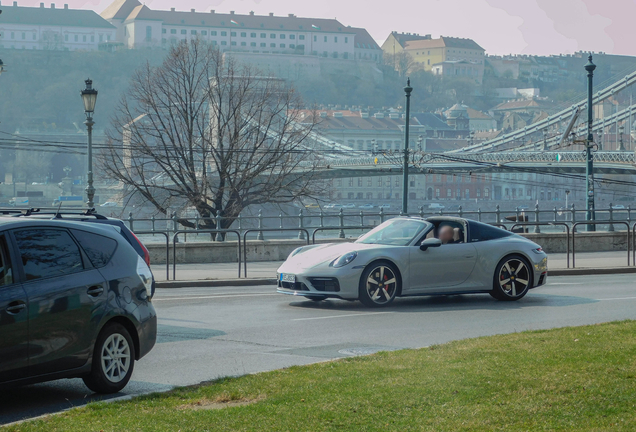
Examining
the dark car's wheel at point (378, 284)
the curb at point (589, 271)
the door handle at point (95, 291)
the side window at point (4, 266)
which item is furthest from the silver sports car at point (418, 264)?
the side window at point (4, 266)

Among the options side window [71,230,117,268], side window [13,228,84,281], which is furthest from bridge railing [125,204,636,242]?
side window [13,228,84,281]

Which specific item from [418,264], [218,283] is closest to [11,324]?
[418,264]

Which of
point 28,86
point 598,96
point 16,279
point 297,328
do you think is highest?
point 28,86

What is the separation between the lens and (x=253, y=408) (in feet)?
18.7

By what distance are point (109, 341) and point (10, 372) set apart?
0.94 m

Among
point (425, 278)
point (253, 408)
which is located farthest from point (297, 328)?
point (253, 408)

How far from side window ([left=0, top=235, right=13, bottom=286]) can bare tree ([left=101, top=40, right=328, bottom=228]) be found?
31321 mm

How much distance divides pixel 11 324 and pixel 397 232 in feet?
25.9

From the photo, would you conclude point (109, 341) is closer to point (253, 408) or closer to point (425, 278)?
point (253, 408)

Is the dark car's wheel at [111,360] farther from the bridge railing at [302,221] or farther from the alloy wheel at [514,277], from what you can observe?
the bridge railing at [302,221]

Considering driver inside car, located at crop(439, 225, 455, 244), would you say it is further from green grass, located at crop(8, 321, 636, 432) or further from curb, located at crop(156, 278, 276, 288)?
green grass, located at crop(8, 321, 636, 432)

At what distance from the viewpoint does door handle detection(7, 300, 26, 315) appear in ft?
19.6

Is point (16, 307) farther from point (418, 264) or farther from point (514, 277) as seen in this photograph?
point (514, 277)

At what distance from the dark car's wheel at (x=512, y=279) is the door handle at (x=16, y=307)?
8460 millimetres
